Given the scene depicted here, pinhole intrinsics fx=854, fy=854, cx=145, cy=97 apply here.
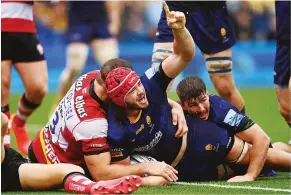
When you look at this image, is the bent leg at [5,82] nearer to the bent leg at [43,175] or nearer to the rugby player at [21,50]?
the rugby player at [21,50]

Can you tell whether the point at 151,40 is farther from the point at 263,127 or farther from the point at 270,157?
the point at 270,157

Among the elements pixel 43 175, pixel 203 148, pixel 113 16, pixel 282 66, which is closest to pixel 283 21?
pixel 282 66

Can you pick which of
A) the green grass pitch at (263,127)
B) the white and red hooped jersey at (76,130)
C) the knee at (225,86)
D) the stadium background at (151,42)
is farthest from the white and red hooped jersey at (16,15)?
the stadium background at (151,42)

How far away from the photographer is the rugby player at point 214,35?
31.0 feet

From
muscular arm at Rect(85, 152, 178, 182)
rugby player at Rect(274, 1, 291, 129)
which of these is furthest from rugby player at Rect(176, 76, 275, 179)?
rugby player at Rect(274, 1, 291, 129)

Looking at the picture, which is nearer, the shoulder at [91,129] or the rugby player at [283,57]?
the shoulder at [91,129]

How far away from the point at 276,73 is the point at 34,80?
110 inches

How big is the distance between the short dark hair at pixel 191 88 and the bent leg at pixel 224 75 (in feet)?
7.14

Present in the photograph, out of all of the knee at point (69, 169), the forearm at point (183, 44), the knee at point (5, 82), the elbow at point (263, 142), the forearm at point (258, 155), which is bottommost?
the forearm at point (258, 155)

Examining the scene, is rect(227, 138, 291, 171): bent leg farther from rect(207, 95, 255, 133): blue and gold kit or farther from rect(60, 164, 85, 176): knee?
rect(60, 164, 85, 176): knee

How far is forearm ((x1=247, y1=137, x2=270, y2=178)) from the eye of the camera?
7348mm

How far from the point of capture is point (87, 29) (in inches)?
548

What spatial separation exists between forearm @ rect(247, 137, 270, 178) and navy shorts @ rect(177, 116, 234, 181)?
0.21m

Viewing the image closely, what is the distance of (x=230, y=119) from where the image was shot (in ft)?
24.4
